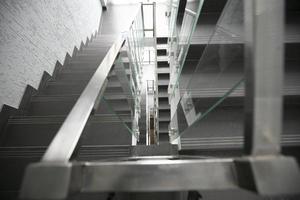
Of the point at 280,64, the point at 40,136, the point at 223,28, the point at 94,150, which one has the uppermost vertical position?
the point at 223,28

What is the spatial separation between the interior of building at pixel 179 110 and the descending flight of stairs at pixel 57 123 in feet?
0.04

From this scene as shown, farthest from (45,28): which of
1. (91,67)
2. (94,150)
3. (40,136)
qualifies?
(94,150)

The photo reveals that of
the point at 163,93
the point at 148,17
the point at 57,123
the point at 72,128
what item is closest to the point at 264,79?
the point at 72,128

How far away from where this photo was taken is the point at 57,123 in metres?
1.92

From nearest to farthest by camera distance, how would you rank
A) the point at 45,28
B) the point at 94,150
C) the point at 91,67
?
1. the point at 94,150
2. the point at 45,28
3. the point at 91,67

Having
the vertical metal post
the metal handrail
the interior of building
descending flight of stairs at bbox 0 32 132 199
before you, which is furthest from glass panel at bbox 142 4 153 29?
the vertical metal post

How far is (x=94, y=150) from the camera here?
6.44 ft

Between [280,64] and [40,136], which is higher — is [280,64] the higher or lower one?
the higher one

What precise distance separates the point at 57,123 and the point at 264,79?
1845 millimetres

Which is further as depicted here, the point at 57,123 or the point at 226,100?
the point at 57,123

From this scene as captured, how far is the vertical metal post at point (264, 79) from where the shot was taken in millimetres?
442

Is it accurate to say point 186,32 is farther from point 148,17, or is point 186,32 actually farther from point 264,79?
point 148,17

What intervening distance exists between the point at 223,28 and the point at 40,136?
1669 mm

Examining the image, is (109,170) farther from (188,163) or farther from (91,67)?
(91,67)
